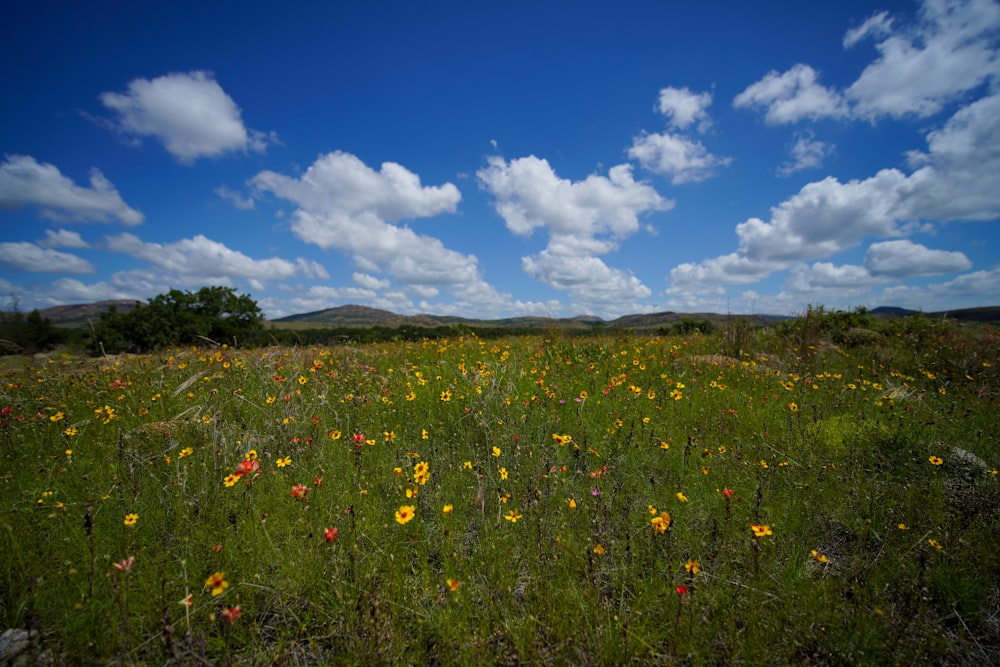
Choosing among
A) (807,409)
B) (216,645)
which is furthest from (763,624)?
(807,409)

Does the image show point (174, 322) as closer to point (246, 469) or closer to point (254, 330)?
point (254, 330)

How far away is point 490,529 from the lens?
97.5 inches

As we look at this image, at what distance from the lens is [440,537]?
2.55 m

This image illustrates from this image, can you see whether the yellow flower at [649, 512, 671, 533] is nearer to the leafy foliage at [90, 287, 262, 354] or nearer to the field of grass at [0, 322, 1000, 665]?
the field of grass at [0, 322, 1000, 665]

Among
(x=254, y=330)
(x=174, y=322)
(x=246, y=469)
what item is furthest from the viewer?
(x=174, y=322)

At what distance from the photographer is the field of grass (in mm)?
1810

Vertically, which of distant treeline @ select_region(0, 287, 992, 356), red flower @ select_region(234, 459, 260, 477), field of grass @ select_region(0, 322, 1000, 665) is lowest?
field of grass @ select_region(0, 322, 1000, 665)

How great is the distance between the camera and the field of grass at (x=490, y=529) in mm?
1810

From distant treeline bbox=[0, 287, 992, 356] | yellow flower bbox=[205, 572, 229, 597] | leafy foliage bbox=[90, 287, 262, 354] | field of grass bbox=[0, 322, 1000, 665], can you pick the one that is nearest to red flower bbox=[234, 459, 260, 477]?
field of grass bbox=[0, 322, 1000, 665]

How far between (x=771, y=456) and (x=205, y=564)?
4.39 meters

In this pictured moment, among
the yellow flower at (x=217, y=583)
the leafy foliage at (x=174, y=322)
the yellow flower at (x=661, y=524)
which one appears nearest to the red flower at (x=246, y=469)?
the yellow flower at (x=217, y=583)

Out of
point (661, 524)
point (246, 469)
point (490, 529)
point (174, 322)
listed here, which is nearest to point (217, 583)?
point (246, 469)

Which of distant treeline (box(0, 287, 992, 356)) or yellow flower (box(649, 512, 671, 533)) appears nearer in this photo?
yellow flower (box(649, 512, 671, 533))

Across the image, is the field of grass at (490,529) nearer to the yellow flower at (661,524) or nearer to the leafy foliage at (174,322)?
the yellow flower at (661,524)
